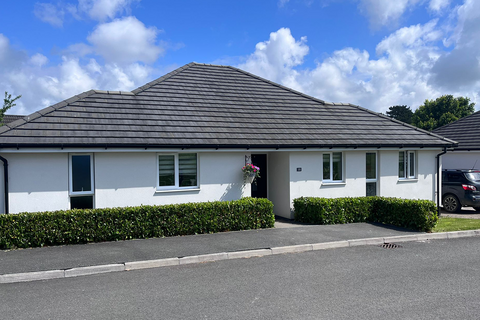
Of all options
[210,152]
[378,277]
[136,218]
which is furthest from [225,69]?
[378,277]

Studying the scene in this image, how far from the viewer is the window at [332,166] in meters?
14.4

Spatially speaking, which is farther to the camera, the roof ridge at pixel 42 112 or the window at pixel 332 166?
the window at pixel 332 166

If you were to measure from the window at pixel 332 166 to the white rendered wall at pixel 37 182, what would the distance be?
30.0 feet

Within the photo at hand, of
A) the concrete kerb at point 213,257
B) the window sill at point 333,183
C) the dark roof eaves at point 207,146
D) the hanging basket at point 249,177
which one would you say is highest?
the dark roof eaves at point 207,146

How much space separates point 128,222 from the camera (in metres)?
10.1

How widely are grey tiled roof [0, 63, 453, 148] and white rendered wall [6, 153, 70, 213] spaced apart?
0.59 meters

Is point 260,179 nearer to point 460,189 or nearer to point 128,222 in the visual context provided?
point 128,222

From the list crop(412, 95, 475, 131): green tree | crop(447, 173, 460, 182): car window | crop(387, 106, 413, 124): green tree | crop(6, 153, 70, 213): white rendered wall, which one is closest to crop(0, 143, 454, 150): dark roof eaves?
crop(6, 153, 70, 213): white rendered wall

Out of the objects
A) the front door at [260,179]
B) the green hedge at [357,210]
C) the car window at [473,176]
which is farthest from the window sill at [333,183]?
the car window at [473,176]

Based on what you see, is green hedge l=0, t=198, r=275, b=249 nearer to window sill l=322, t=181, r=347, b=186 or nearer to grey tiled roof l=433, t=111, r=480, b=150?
window sill l=322, t=181, r=347, b=186

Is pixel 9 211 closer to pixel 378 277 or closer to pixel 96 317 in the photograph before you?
pixel 96 317

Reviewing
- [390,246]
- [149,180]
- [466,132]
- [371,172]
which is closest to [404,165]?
[371,172]

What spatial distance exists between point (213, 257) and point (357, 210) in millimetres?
6482

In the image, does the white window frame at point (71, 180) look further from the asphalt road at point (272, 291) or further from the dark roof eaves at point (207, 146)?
the asphalt road at point (272, 291)
